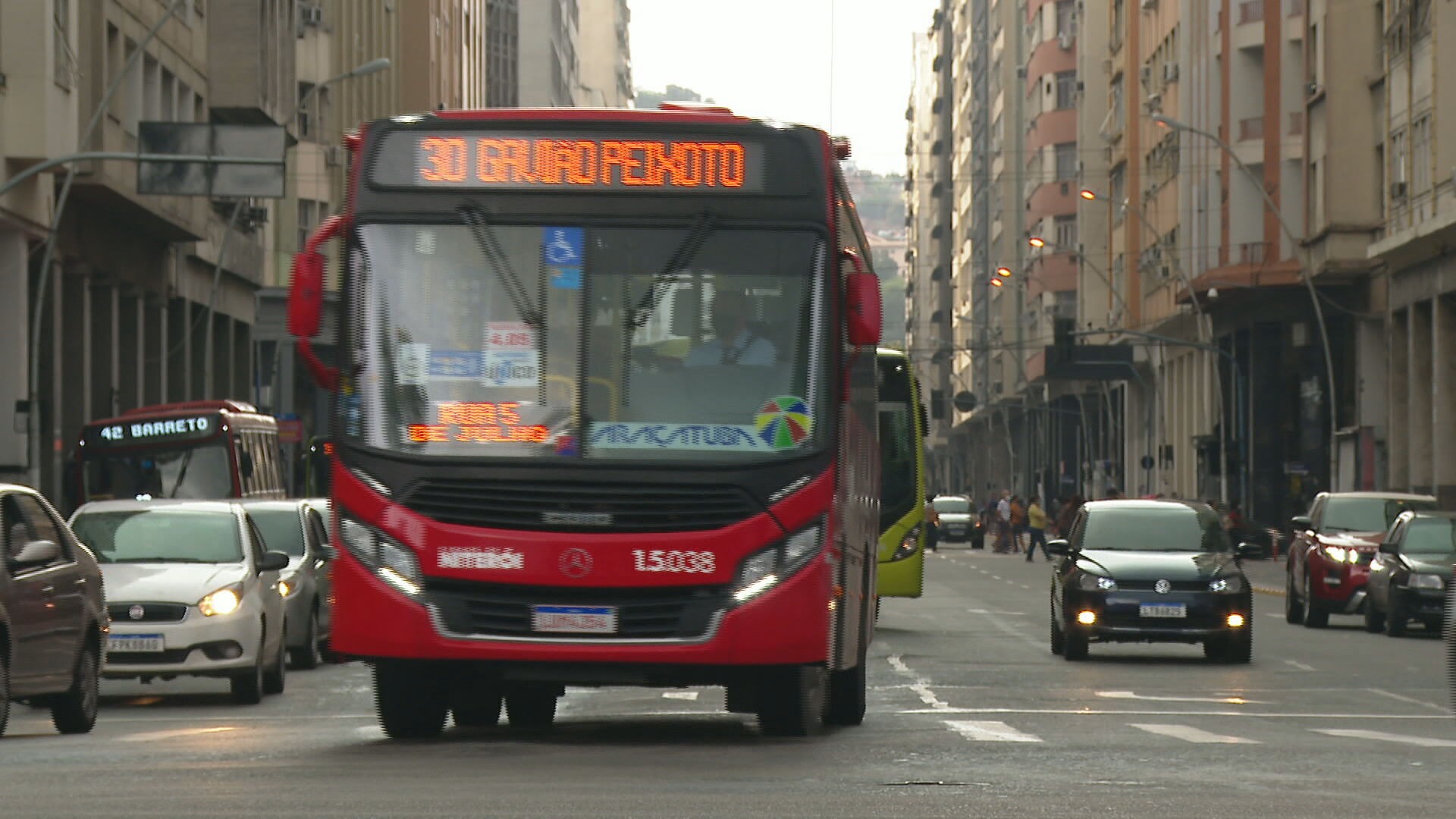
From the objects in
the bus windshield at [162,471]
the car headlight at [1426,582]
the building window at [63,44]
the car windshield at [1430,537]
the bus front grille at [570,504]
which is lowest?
the car headlight at [1426,582]

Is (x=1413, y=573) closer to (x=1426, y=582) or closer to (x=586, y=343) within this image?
(x=1426, y=582)

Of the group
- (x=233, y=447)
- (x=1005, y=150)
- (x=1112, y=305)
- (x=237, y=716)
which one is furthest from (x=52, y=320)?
(x=1005, y=150)

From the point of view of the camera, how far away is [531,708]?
17484mm

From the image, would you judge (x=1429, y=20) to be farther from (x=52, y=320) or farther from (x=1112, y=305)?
(x=1112, y=305)

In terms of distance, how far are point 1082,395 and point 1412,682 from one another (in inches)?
3334

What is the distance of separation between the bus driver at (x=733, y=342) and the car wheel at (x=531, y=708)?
12.5 feet

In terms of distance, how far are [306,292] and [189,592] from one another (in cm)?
841

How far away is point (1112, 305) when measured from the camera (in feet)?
334

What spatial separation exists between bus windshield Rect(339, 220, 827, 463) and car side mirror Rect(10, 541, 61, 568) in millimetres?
3117

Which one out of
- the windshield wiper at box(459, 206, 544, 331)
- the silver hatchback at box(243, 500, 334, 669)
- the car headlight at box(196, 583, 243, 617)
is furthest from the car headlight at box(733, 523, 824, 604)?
the silver hatchback at box(243, 500, 334, 669)

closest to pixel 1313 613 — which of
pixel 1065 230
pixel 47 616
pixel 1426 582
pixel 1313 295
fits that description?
pixel 1426 582

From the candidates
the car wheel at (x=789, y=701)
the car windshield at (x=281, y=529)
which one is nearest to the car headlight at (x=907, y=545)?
the car windshield at (x=281, y=529)

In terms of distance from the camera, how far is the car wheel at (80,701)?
17.4m

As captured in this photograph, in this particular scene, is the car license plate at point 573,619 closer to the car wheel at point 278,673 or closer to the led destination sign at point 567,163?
the led destination sign at point 567,163
